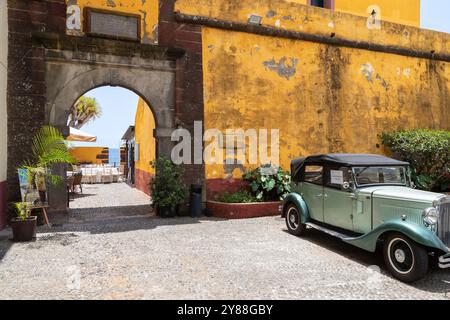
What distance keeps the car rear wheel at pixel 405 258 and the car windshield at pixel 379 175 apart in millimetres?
1107

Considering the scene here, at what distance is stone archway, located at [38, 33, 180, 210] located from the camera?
25.2 feet

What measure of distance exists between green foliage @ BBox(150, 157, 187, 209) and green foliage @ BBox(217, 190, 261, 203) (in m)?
1.11

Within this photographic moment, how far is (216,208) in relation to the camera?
8.49 metres

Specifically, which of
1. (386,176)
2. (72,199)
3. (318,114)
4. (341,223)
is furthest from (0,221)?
(318,114)

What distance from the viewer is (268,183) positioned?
885 centimetres

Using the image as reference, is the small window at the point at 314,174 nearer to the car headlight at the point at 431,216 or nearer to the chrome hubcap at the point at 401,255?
the chrome hubcap at the point at 401,255

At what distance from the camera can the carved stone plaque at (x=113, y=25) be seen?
7.95 metres

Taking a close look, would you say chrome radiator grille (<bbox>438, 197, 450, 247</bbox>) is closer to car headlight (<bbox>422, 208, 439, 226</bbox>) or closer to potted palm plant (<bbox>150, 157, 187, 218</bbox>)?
car headlight (<bbox>422, 208, 439, 226</bbox>)

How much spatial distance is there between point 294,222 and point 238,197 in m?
2.33

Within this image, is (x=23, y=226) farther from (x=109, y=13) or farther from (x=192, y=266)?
(x=109, y=13)

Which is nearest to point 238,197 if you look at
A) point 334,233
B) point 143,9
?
point 334,233

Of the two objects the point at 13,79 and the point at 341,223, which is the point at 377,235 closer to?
the point at 341,223

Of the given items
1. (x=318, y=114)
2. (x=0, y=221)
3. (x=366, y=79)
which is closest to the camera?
(x=0, y=221)
